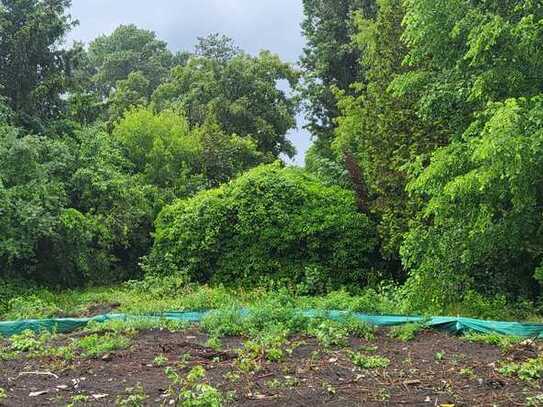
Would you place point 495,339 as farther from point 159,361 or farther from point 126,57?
point 126,57

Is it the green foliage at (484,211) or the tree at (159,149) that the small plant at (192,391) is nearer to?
the green foliage at (484,211)

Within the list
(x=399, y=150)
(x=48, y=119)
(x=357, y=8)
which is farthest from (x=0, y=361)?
(x=357, y=8)

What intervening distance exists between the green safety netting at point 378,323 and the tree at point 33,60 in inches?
362

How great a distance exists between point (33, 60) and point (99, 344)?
12.1 meters

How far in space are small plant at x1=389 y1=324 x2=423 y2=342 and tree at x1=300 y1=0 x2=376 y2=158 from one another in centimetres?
1260

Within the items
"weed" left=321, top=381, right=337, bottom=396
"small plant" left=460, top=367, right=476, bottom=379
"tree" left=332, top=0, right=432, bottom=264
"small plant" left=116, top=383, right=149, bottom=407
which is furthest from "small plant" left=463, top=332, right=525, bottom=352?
Result: "tree" left=332, top=0, right=432, bottom=264

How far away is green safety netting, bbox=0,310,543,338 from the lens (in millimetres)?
6734

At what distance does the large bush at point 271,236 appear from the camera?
13023mm

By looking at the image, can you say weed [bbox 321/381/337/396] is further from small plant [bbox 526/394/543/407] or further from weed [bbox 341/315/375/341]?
weed [bbox 341/315/375/341]

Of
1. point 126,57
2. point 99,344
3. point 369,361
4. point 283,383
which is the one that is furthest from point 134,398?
point 126,57

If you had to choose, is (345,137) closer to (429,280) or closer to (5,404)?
(429,280)

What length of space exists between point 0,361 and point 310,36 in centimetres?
1720

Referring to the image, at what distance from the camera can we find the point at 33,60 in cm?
1623

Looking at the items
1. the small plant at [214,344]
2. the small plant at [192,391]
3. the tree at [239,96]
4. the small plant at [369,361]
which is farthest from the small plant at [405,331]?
the tree at [239,96]
